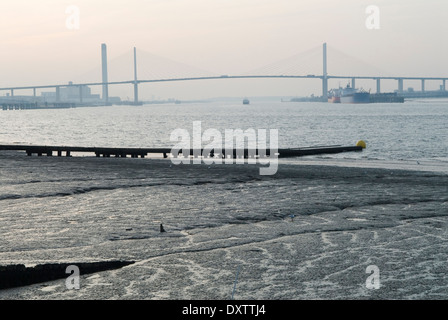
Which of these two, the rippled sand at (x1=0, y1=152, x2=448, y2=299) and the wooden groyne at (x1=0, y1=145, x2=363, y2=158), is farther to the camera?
the wooden groyne at (x1=0, y1=145, x2=363, y2=158)

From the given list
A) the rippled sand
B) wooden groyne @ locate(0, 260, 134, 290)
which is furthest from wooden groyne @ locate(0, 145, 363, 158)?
wooden groyne @ locate(0, 260, 134, 290)

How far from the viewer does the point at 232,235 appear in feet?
32.1

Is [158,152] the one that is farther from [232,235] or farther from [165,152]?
[232,235]

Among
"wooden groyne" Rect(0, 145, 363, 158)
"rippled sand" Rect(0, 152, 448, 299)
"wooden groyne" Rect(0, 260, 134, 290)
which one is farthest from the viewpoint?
"wooden groyne" Rect(0, 145, 363, 158)

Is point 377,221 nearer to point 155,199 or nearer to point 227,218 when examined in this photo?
point 227,218

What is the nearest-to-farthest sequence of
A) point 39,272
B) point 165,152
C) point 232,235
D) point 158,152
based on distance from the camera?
point 39,272 → point 232,235 → point 165,152 → point 158,152

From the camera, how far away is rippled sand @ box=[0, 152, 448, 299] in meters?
7.16

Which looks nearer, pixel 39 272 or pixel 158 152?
pixel 39 272

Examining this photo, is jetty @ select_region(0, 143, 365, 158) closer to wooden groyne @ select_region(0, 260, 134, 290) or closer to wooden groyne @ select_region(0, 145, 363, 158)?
wooden groyne @ select_region(0, 145, 363, 158)

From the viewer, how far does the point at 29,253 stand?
845cm

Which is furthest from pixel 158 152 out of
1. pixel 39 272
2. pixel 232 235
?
pixel 39 272
